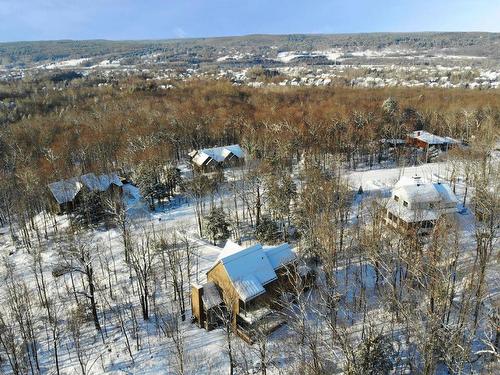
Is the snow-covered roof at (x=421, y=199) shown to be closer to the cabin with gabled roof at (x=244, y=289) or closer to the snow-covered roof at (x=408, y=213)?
the snow-covered roof at (x=408, y=213)

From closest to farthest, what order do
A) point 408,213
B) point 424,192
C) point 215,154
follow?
point 408,213
point 424,192
point 215,154

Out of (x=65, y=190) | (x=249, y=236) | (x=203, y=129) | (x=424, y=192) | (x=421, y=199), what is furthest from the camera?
(x=203, y=129)

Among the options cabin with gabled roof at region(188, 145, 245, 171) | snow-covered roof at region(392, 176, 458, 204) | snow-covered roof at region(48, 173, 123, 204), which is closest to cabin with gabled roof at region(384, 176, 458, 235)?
snow-covered roof at region(392, 176, 458, 204)

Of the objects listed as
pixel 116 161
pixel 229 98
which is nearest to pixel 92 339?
pixel 116 161

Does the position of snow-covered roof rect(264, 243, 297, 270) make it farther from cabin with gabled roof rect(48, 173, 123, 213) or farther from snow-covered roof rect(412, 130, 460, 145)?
snow-covered roof rect(412, 130, 460, 145)

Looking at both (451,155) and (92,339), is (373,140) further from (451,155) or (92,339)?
(92,339)

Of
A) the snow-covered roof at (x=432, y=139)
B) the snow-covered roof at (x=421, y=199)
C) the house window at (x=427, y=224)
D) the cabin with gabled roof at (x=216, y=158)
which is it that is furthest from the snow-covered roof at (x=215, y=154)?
the house window at (x=427, y=224)

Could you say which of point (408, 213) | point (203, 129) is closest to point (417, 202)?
point (408, 213)

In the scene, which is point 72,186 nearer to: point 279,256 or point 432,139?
point 279,256
